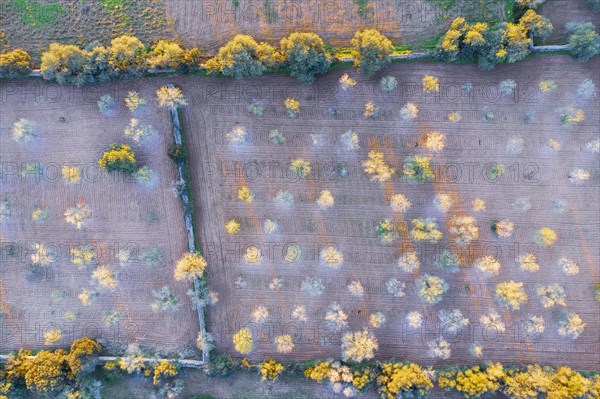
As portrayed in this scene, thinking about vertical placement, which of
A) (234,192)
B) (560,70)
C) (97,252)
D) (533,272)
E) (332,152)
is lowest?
(533,272)

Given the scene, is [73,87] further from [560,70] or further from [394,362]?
[560,70]

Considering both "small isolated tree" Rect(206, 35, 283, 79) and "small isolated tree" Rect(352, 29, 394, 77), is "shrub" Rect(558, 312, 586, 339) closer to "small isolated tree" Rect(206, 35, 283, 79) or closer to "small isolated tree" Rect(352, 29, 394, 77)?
"small isolated tree" Rect(352, 29, 394, 77)

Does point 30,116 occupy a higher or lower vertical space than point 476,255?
higher

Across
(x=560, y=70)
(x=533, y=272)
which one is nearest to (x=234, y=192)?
(x=533, y=272)

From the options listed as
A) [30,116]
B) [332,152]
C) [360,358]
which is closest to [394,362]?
[360,358]

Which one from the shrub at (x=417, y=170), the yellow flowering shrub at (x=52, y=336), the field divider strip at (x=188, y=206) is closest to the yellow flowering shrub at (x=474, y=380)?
the shrub at (x=417, y=170)

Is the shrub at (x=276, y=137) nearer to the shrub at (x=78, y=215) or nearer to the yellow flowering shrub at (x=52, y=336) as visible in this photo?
the shrub at (x=78, y=215)

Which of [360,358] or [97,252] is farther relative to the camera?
[97,252]

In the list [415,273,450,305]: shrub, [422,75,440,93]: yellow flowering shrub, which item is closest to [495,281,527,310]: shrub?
[415,273,450,305]: shrub
